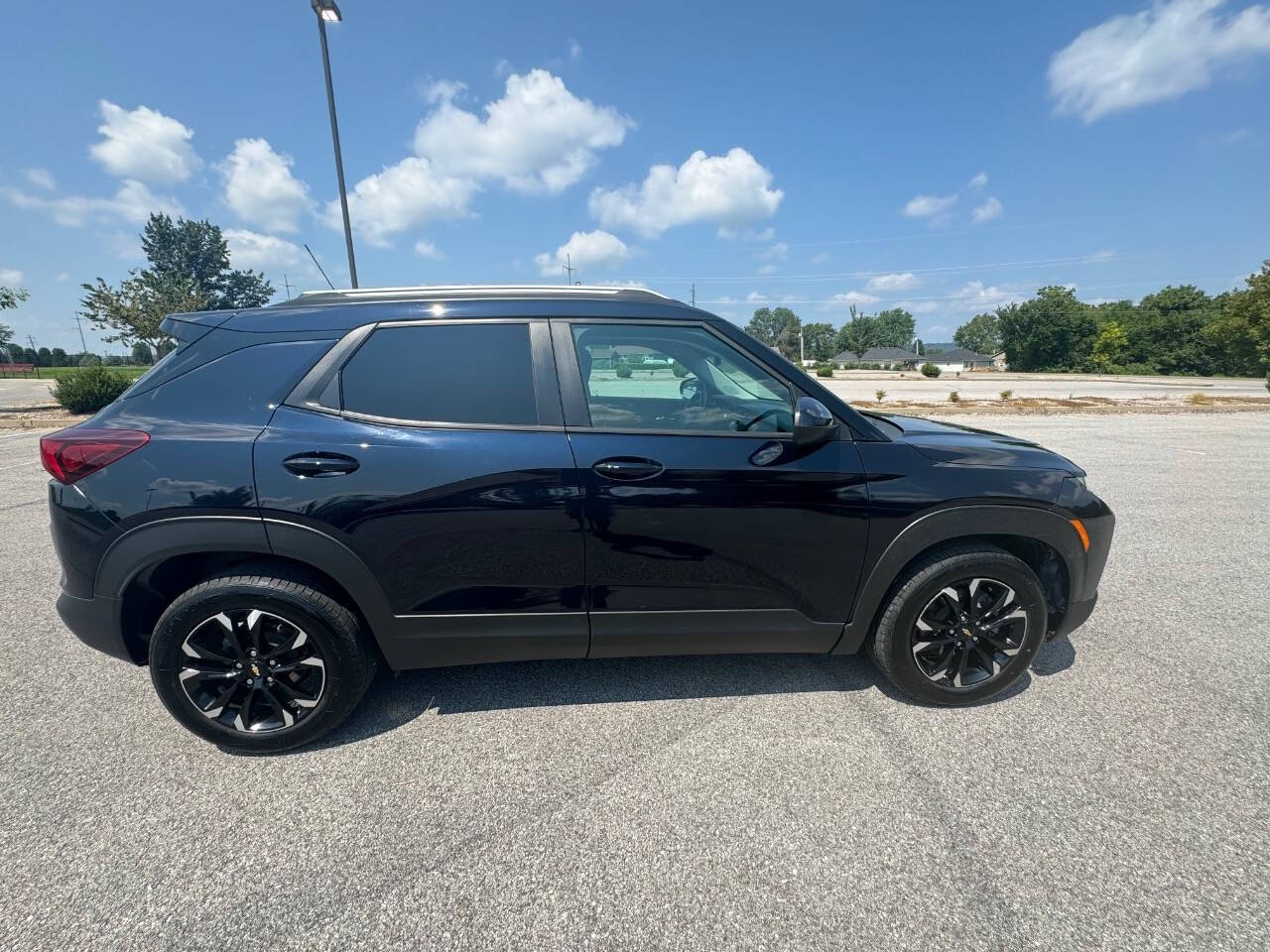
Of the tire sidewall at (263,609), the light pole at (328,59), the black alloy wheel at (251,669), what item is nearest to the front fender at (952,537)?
the tire sidewall at (263,609)

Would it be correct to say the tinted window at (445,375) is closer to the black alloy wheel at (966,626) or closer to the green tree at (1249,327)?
the black alloy wheel at (966,626)

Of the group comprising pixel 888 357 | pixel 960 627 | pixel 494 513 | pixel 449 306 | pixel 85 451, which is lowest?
pixel 960 627

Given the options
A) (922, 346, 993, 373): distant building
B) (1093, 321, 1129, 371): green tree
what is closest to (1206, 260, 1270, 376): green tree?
(1093, 321, 1129, 371): green tree

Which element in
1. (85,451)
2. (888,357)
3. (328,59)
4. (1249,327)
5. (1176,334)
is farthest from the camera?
(888,357)

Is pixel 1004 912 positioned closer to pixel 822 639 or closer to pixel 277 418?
pixel 822 639

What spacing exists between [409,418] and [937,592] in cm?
239

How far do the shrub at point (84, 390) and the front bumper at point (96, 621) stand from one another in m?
19.2

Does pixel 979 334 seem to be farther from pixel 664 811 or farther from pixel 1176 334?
pixel 664 811

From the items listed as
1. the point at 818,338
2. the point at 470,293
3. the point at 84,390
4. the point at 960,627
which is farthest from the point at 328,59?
the point at 818,338

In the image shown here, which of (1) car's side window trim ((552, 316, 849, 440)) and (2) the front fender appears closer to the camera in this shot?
(1) car's side window trim ((552, 316, 849, 440))

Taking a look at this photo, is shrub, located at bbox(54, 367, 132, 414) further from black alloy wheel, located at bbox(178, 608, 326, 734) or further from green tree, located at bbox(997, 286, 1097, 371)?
green tree, located at bbox(997, 286, 1097, 371)

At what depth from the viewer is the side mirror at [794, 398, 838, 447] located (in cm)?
219

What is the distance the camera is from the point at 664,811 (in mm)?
1972

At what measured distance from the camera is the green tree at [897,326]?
130387 millimetres
